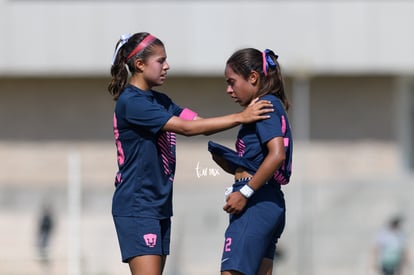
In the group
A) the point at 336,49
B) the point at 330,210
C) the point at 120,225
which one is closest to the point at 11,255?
the point at 330,210

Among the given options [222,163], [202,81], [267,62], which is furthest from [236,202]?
[202,81]

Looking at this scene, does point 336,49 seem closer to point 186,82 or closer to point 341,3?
point 341,3

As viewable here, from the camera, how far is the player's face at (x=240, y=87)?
560 centimetres

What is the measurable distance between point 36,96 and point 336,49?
725cm

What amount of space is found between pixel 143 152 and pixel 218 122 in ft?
1.47

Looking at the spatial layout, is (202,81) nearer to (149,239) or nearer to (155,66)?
(155,66)

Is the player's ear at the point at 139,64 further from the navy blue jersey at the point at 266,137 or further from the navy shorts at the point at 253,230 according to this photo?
the navy shorts at the point at 253,230

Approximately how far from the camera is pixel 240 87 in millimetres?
5613

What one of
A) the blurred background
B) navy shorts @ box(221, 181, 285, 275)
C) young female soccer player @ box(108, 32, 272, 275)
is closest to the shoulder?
young female soccer player @ box(108, 32, 272, 275)

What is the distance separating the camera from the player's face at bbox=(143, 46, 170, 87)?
5703 millimetres

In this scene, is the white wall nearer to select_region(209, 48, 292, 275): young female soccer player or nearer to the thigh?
select_region(209, 48, 292, 275): young female soccer player

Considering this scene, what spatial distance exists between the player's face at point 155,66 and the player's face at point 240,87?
0.36 m

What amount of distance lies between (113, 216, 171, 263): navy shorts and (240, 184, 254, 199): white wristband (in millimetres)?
525

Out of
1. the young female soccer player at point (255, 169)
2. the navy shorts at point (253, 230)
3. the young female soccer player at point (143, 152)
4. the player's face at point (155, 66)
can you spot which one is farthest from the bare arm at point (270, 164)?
the player's face at point (155, 66)
